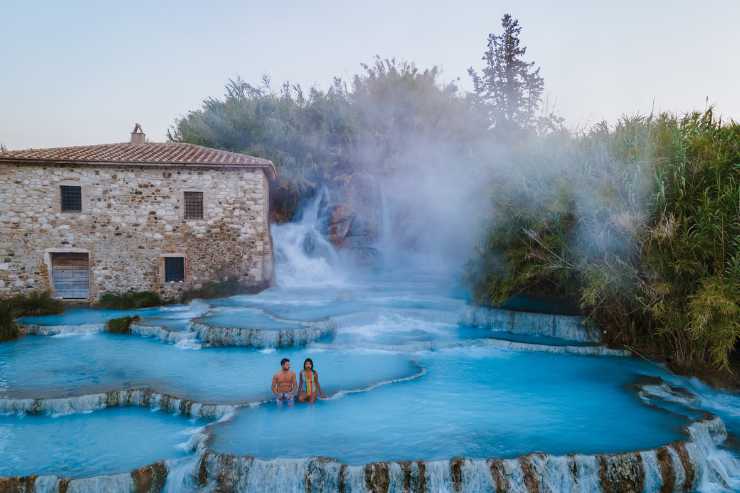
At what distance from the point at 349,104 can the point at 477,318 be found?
2026cm

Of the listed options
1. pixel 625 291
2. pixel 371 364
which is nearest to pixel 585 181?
pixel 625 291

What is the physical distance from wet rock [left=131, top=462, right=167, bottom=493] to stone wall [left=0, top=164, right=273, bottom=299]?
1137cm

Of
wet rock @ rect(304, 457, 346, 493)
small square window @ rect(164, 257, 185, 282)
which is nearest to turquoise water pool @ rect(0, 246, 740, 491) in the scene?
wet rock @ rect(304, 457, 346, 493)

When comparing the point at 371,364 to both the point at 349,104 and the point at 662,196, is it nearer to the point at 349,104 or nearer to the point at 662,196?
the point at 662,196

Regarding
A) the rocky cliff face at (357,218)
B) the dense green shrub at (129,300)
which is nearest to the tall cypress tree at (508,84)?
the rocky cliff face at (357,218)

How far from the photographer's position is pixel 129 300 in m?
16.0

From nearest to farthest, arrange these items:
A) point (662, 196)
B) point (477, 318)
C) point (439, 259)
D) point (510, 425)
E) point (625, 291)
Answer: point (510, 425), point (662, 196), point (625, 291), point (477, 318), point (439, 259)

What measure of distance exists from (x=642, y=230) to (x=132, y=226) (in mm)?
14356

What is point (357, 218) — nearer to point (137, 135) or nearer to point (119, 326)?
point (137, 135)

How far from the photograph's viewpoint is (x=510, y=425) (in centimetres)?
694

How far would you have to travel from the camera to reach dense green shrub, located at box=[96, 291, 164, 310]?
52.2 ft

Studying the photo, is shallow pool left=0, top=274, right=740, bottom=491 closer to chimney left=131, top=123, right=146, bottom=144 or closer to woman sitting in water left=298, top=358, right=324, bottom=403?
woman sitting in water left=298, top=358, right=324, bottom=403

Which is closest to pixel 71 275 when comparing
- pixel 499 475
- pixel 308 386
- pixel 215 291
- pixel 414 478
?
pixel 215 291

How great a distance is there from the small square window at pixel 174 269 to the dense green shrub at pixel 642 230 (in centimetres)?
1006
